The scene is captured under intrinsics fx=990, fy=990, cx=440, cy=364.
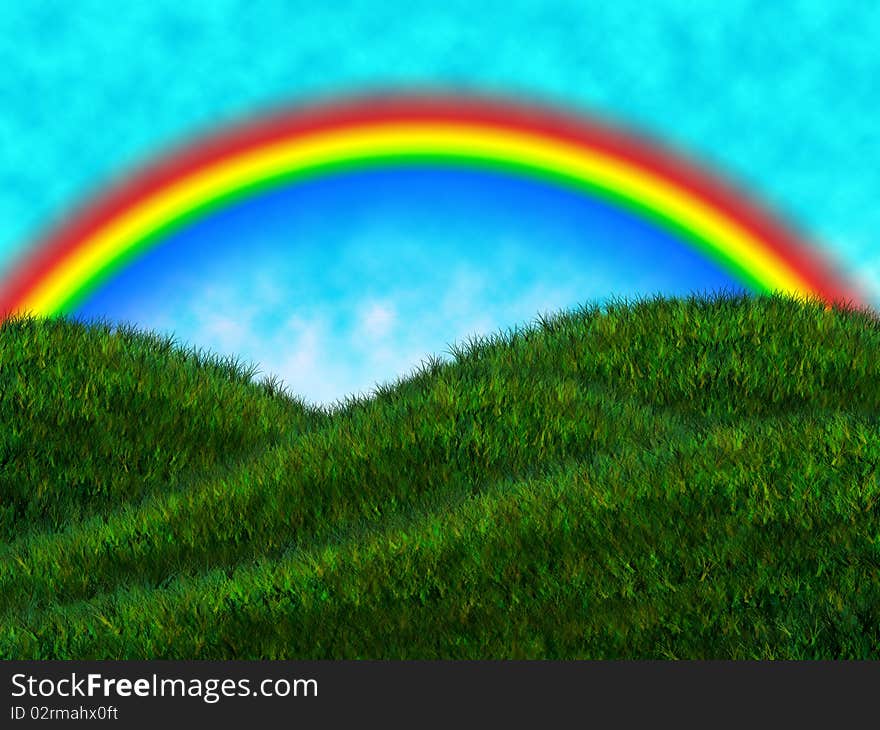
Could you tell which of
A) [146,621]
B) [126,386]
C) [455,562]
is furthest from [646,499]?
[126,386]

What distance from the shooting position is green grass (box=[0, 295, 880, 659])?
22.4ft

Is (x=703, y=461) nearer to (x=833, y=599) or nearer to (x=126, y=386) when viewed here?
(x=833, y=599)

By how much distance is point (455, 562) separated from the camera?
25.2 ft

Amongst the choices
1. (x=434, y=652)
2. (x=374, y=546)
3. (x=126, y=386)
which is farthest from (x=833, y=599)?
(x=126, y=386)

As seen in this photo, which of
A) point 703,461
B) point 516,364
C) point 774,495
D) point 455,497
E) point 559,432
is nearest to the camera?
point 774,495

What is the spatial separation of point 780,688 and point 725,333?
8.58 meters

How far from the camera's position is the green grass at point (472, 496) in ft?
22.4

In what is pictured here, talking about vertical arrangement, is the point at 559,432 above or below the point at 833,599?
above

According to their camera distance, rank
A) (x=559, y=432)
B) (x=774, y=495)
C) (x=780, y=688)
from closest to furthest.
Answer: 1. (x=780, y=688)
2. (x=774, y=495)
3. (x=559, y=432)

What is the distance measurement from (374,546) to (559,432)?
3322 millimetres

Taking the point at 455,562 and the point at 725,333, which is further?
the point at 725,333

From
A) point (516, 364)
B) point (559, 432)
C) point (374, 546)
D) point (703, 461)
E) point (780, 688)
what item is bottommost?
point (780, 688)

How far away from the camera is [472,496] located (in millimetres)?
9188

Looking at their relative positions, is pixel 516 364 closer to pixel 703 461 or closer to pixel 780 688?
pixel 703 461
